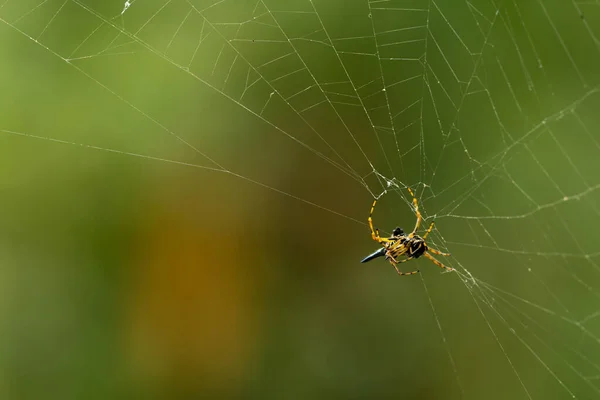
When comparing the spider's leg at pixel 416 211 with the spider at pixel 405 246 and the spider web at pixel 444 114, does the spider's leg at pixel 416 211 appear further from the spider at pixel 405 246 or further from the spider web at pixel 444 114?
the spider web at pixel 444 114

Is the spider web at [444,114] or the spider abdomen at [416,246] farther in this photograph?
the spider web at [444,114]

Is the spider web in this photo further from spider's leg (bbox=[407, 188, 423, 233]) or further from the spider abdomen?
the spider abdomen

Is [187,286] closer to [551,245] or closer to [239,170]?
[239,170]

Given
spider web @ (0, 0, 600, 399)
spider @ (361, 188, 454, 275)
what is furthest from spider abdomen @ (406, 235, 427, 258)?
spider web @ (0, 0, 600, 399)

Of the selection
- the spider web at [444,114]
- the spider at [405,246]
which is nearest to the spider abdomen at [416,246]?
the spider at [405,246]

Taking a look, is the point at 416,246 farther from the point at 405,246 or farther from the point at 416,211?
the point at 416,211

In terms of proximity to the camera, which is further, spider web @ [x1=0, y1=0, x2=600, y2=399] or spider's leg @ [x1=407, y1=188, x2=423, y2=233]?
spider web @ [x1=0, y1=0, x2=600, y2=399]

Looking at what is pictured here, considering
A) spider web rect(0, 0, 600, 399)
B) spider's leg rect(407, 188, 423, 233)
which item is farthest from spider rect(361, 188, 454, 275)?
spider web rect(0, 0, 600, 399)

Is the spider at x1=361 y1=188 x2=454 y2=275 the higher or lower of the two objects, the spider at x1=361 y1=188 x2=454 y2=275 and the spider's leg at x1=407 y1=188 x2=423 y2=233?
the lower
